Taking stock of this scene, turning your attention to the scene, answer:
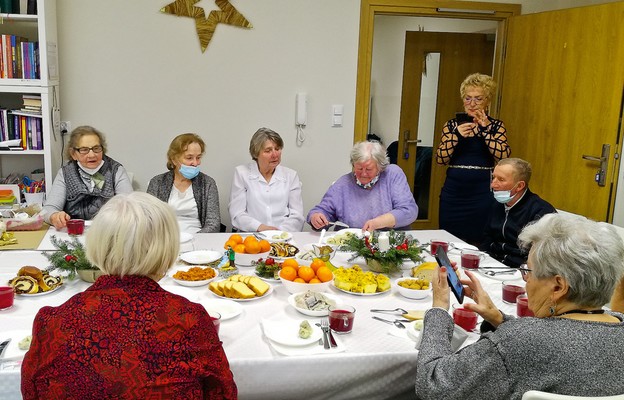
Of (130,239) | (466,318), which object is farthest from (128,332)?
(466,318)

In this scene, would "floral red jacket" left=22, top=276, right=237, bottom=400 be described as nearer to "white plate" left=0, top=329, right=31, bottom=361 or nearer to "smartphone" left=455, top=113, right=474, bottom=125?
"white plate" left=0, top=329, right=31, bottom=361

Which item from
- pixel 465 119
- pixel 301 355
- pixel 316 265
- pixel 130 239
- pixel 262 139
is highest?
pixel 465 119

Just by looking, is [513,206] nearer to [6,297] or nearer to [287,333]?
[287,333]

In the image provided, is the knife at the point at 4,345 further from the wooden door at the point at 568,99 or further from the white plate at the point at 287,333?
the wooden door at the point at 568,99

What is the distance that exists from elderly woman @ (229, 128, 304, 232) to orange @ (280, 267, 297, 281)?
139cm

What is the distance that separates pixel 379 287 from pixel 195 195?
1.58 meters

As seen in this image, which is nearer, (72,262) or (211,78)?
(72,262)

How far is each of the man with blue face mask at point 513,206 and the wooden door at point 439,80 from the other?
2643mm

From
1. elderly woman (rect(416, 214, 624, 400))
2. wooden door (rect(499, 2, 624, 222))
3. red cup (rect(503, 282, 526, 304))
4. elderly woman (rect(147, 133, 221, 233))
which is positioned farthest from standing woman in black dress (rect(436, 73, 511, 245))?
elderly woman (rect(416, 214, 624, 400))

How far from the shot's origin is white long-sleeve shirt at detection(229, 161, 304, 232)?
3455mm

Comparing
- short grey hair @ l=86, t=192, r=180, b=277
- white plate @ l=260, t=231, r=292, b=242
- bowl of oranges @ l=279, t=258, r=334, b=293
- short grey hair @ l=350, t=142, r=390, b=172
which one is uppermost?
short grey hair @ l=350, t=142, r=390, b=172

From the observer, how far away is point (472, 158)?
12.7ft

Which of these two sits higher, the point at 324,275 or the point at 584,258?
the point at 584,258

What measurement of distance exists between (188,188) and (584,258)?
2430mm
